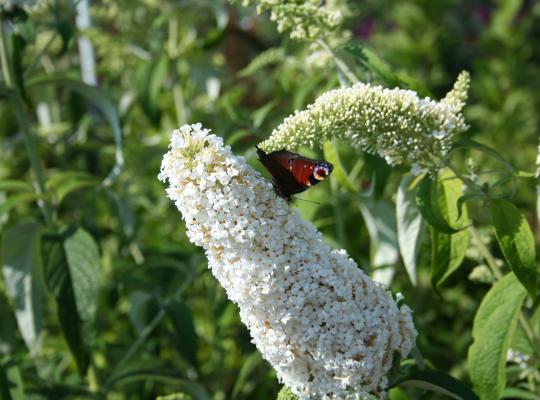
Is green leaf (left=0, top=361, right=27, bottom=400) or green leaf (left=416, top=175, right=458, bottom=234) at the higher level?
green leaf (left=416, top=175, right=458, bottom=234)

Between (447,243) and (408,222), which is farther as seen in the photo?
(408,222)

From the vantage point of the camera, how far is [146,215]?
3.36 metres

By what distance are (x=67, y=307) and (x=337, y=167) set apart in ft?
2.53

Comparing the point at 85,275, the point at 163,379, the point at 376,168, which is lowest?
the point at 163,379

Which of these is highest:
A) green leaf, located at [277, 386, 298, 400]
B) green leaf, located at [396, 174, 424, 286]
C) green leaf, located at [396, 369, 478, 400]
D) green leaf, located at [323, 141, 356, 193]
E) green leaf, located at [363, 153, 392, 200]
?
green leaf, located at [323, 141, 356, 193]

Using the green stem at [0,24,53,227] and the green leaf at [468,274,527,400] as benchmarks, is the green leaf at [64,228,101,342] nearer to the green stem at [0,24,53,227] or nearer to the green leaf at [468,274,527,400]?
the green stem at [0,24,53,227]

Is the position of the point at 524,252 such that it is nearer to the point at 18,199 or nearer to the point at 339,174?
the point at 339,174

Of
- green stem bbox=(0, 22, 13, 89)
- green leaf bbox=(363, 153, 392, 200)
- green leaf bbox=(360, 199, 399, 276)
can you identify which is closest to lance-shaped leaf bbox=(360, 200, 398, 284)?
green leaf bbox=(360, 199, 399, 276)

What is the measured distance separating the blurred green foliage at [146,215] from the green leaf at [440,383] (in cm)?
25

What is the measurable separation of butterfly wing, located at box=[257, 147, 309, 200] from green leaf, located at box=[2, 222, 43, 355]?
40.5 inches

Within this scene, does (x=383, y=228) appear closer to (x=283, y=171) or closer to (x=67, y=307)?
(x=67, y=307)

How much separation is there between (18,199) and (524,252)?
4.15 ft

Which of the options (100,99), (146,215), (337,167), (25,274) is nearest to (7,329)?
(25,274)

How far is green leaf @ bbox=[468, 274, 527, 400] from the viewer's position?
1.58 metres
